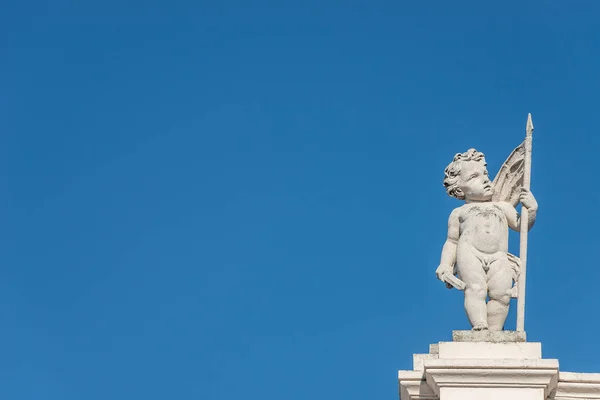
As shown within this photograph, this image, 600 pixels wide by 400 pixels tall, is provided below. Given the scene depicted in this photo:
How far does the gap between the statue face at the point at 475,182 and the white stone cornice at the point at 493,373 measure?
9.27ft

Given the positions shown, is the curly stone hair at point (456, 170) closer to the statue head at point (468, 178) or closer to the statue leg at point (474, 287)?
the statue head at point (468, 178)

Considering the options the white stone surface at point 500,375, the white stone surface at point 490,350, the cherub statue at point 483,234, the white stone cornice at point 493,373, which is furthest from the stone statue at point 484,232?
the white stone cornice at point 493,373

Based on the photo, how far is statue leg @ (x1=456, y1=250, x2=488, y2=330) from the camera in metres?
22.2

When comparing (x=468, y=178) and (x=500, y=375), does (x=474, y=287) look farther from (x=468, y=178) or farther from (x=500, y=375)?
(x=468, y=178)

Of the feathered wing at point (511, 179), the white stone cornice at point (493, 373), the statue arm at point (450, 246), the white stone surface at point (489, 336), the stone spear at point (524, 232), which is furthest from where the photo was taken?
the feathered wing at point (511, 179)

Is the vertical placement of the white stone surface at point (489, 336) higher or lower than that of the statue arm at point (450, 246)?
lower

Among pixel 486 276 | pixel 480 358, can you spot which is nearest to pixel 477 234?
pixel 486 276

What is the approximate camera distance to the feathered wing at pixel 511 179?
23172 mm

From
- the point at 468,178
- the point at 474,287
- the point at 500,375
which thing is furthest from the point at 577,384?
the point at 468,178

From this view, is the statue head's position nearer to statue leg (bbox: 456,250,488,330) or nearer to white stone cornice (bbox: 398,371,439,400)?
statue leg (bbox: 456,250,488,330)

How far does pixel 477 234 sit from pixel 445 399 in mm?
→ 2605

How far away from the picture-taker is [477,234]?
22.8 metres

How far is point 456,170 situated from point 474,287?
1942mm

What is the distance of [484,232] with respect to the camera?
22.7m
